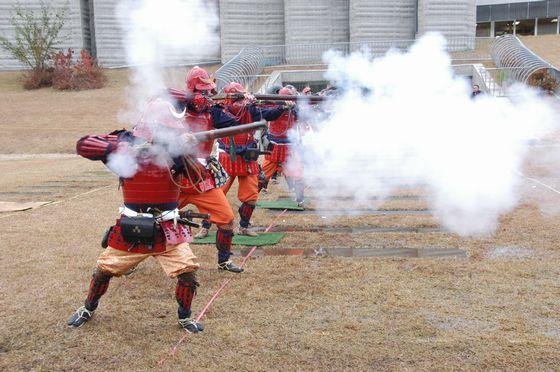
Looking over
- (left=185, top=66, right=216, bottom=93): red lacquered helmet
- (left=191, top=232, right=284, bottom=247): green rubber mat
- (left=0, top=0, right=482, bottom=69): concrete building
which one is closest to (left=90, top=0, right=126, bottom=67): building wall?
(left=0, top=0, right=482, bottom=69): concrete building

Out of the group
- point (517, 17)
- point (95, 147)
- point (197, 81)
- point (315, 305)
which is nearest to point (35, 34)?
point (197, 81)

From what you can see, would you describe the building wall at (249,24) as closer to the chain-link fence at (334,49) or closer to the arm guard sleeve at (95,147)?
the chain-link fence at (334,49)

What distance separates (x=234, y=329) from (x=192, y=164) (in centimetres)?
159

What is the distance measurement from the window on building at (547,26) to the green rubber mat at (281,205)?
3624 cm

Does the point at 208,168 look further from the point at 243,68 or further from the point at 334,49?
the point at 334,49

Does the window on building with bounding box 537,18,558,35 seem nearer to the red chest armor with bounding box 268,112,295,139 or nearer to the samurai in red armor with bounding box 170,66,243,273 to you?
the red chest armor with bounding box 268,112,295,139

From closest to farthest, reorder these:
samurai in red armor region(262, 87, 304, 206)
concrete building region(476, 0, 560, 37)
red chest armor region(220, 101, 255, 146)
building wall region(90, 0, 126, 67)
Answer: red chest armor region(220, 101, 255, 146), samurai in red armor region(262, 87, 304, 206), building wall region(90, 0, 126, 67), concrete building region(476, 0, 560, 37)

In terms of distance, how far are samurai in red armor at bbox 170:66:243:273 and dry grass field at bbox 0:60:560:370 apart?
16.2 inches

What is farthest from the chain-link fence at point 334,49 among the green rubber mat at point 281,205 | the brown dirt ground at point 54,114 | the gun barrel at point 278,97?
the gun barrel at point 278,97

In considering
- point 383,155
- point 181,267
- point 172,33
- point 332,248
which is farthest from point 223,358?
point 383,155

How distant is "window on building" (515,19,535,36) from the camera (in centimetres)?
4092

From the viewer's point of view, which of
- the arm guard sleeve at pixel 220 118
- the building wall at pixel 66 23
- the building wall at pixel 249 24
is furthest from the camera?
the building wall at pixel 66 23

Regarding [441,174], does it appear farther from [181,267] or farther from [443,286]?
[181,267]

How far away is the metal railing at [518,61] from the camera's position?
21.6 m
